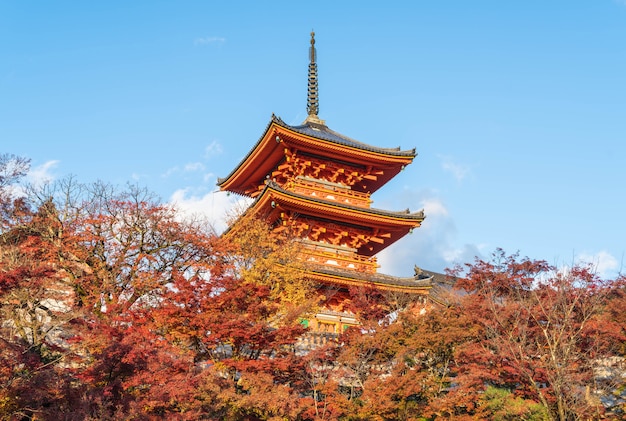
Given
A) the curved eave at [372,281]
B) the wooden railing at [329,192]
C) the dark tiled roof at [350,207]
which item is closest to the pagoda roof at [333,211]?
the dark tiled roof at [350,207]

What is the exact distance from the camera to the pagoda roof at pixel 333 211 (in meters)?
25.6

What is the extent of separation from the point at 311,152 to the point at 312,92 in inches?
315

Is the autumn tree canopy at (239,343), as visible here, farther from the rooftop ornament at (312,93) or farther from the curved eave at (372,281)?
the rooftop ornament at (312,93)

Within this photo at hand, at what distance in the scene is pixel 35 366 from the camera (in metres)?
12.3

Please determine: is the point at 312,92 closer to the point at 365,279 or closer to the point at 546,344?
the point at 365,279

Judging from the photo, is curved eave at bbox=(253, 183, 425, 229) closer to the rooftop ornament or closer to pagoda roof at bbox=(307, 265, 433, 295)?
pagoda roof at bbox=(307, 265, 433, 295)

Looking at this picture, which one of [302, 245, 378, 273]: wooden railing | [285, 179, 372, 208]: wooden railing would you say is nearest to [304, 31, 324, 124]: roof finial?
[285, 179, 372, 208]: wooden railing

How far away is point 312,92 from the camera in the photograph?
1396 inches

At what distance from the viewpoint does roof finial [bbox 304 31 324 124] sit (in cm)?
3371

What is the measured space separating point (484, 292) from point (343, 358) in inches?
231

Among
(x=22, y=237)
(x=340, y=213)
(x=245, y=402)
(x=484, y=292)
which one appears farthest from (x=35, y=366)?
(x=340, y=213)

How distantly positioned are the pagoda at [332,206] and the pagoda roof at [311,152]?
0.15ft

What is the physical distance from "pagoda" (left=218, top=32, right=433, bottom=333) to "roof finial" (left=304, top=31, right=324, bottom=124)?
6.50 feet

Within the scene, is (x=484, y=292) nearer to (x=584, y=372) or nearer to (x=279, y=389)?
(x=584, y=372)
